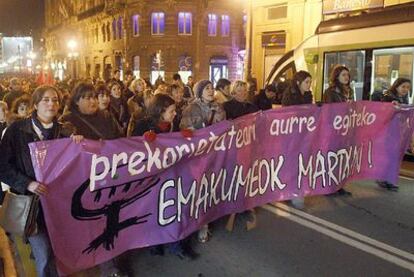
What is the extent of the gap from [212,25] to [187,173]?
128ft

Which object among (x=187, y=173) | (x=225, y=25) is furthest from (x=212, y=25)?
(x=187, y=173)

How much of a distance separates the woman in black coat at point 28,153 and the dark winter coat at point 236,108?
2713mm

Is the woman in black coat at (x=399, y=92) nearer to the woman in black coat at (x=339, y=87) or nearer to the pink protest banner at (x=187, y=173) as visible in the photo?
the woman in black coat at (x=339, y=87)

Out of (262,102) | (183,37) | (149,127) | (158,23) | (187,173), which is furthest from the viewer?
(158,23)

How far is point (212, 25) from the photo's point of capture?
42.3 metres

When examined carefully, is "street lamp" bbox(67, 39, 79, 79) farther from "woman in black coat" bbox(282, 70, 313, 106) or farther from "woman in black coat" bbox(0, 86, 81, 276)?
"woman in black coat" bbox(0, 86, 81, 276)

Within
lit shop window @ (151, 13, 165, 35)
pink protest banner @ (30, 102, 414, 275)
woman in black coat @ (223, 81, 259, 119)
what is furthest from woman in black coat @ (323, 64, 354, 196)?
lit shop window @ (151, 13, 165, 35)

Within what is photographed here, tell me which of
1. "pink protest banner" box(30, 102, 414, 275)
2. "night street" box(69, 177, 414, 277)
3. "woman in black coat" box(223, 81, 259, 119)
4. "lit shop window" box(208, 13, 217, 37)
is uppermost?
"lit shop window" box(208, 13, 217, 37)

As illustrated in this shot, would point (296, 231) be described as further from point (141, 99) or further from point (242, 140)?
point (141, 99)

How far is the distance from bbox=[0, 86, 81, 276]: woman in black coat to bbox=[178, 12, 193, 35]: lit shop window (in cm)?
3900

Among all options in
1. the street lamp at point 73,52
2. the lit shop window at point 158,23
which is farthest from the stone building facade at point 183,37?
the street lamp at point 73,52

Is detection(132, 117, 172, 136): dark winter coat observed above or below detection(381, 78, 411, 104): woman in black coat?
below

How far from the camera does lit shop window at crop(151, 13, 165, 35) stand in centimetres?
4234

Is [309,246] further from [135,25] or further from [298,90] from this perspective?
[135,25]
